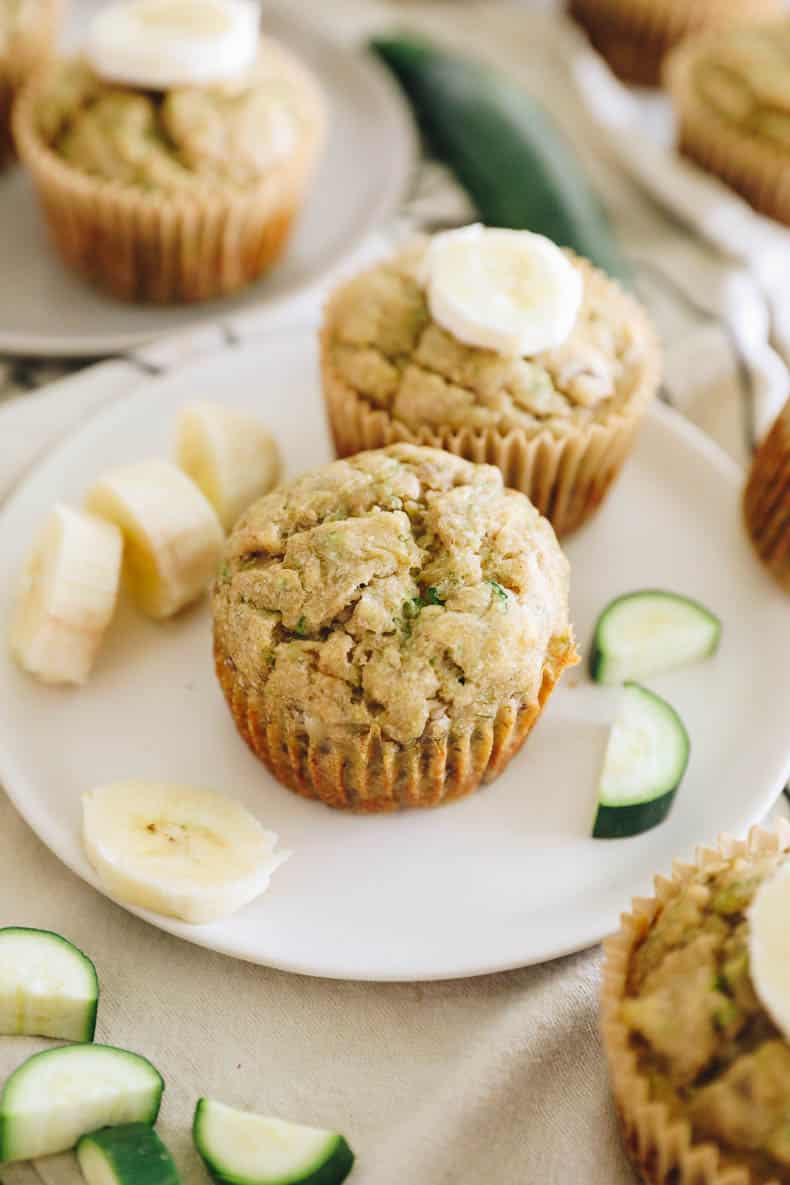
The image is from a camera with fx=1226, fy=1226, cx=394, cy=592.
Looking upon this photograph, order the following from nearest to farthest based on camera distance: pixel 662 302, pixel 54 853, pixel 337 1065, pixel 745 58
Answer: pixel 337 1065 < pixel 54 853 < pixel 662 302 < pixel 745 58

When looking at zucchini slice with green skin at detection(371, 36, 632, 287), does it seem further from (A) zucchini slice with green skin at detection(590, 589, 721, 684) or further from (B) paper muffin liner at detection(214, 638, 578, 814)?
(B) paper muffin liner at detection(214, 638, 578, 814)

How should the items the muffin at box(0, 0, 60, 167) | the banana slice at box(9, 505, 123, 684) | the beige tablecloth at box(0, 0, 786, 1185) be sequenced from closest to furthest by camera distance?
the beige tablecloth at box(0, 0, 786, 1185) → the banana slice at box(9, 505, 123, 684) → the muffin at box(0, 0, 60, 167)

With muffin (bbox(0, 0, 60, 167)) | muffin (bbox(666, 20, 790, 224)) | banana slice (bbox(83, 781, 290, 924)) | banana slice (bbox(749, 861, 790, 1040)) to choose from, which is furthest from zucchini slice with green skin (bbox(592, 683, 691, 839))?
muffin (bbox(0, 0, 60, 167))

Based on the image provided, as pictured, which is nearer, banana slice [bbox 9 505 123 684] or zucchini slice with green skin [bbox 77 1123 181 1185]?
zucchini slice with green skin [bbox 77 1123 181 1185]

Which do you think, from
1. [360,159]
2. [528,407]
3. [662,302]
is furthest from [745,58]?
[528,407]

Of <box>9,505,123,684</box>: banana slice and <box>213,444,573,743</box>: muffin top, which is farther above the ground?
<box>213,444,573,743</box>: muffin top

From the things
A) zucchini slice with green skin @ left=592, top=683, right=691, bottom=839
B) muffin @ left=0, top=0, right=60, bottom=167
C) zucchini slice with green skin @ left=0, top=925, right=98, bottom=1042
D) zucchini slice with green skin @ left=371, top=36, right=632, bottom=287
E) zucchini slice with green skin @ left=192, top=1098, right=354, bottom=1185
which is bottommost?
zucchini slice with green skin @ left=0, top=925, right=98, bottom=1042

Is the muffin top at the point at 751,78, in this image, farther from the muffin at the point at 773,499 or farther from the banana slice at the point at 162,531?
the banana slice at the point at 162,531

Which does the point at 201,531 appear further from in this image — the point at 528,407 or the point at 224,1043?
the point at 224,1043
